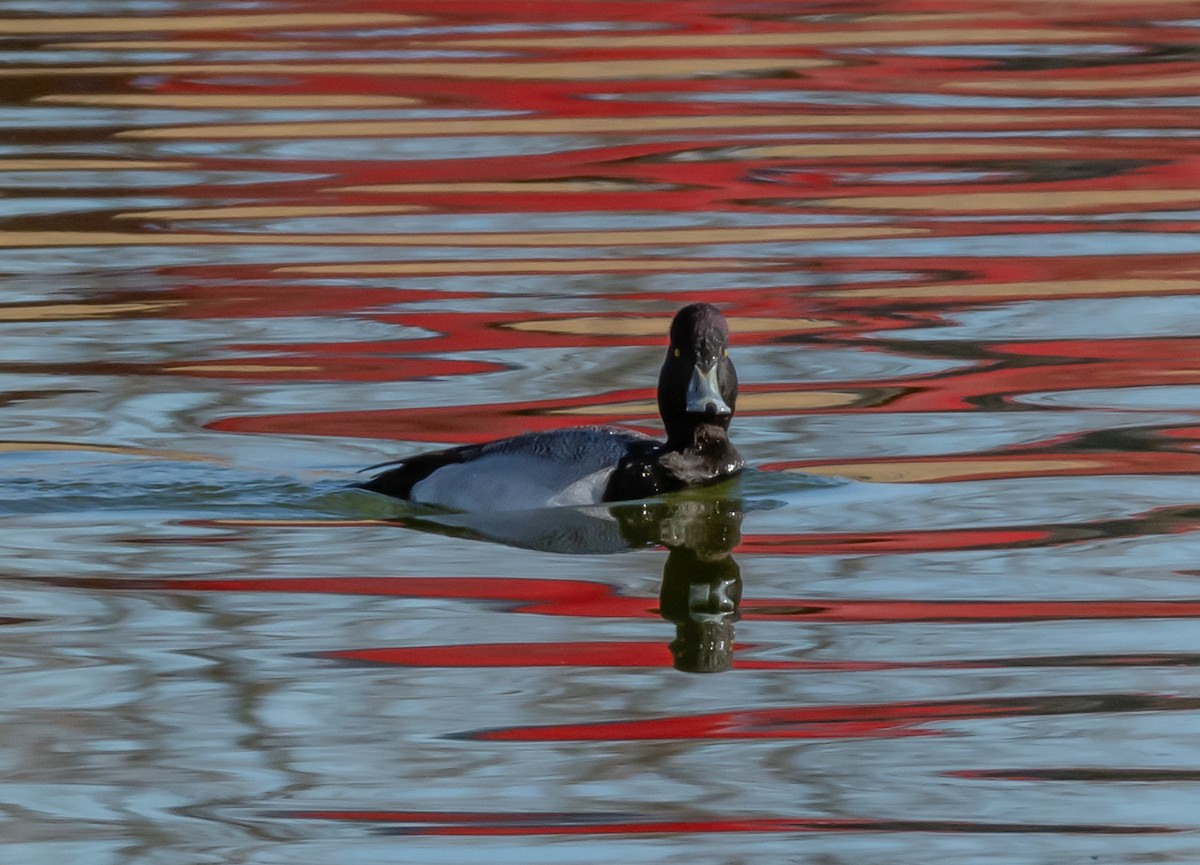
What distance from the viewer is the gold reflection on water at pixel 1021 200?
12.1 meters

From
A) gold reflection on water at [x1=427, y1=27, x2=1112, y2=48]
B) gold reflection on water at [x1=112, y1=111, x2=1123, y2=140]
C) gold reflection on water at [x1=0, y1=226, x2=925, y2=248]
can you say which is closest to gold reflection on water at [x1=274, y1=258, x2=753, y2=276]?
gold reflection on water at [x1=0, y1=226, x2=925, y2=248]

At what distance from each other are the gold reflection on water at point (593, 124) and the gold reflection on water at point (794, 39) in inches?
90.4

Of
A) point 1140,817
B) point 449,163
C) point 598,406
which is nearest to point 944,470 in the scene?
point 598,406

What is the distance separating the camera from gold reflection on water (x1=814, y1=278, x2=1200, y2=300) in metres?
10.2

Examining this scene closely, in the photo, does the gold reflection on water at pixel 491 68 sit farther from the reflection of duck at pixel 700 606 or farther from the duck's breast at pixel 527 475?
the reflection of duck at pixel 700 606

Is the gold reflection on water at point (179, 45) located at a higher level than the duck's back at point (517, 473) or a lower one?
higher

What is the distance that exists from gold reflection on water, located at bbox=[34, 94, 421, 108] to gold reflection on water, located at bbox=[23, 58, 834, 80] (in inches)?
18.0

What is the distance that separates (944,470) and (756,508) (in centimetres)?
72

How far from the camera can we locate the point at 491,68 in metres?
15.7

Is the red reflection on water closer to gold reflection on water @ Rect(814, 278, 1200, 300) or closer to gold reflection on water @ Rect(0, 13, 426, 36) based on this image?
gold reflection on water @ Rect(814, 278, 1200, 300)

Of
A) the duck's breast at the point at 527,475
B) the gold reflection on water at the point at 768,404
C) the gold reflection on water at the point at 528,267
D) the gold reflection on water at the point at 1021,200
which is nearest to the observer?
the duck's breast at the point at 527,475

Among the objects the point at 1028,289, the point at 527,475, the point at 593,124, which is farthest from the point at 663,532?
the point at 593,124

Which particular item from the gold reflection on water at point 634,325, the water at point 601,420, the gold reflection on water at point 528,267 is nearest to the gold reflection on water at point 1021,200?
the water at point 601,420

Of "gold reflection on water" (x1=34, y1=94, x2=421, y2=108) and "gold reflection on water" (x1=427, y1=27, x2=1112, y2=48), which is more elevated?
"gold reflection on water" (x1=427, y1=27, x2=1112, y2=48)
